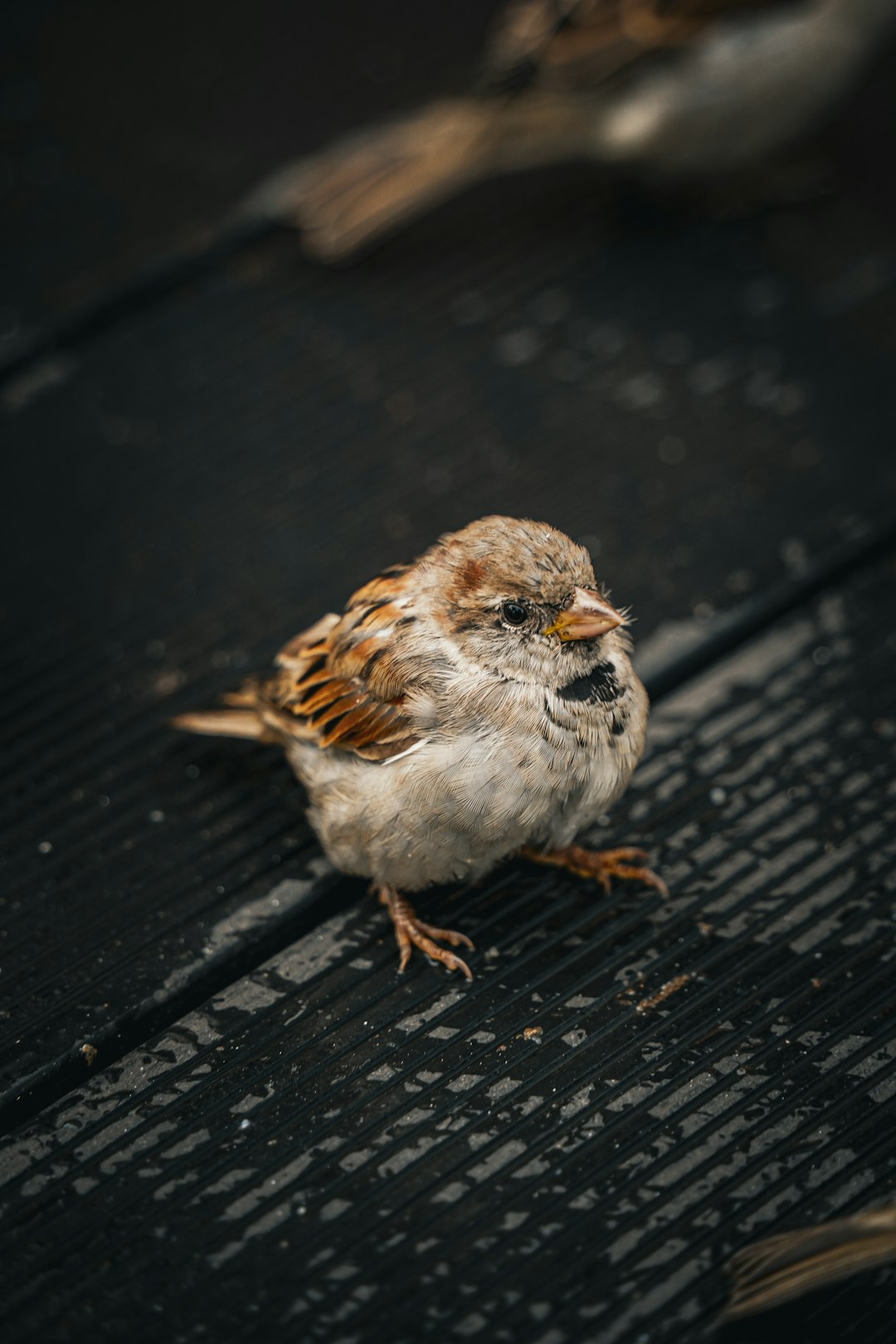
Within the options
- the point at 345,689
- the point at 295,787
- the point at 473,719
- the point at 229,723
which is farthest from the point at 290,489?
the point at 473,719

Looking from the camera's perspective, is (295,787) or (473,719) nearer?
(473,719)

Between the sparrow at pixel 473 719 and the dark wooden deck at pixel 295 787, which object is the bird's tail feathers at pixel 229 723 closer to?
the dark wooden deck at pixel 295 787

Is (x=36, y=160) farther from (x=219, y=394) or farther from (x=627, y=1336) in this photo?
(x=627, y=1336)

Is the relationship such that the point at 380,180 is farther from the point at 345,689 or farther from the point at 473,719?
the point at 473,719

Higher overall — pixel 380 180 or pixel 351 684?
pixel 380 180

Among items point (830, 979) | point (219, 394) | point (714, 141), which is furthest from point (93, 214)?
point (830, 979)

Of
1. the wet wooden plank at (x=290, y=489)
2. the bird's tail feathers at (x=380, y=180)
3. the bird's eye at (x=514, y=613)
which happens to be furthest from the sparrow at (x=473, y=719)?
the bird's tail feathers at (x=380, y=180)

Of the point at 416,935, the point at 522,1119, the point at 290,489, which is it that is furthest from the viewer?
the point at 290,489
